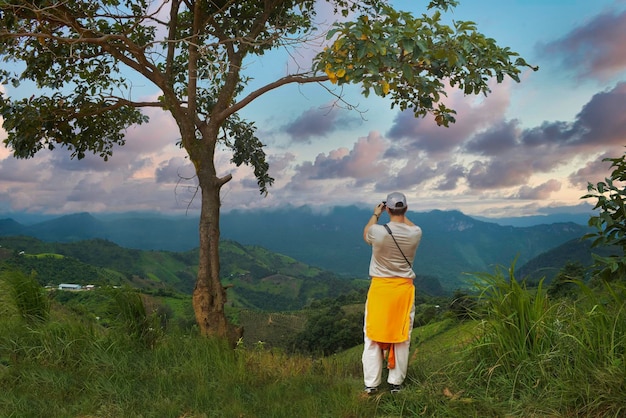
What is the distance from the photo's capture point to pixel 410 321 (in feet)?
22.4

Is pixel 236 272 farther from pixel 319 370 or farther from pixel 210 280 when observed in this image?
pixel 319 370

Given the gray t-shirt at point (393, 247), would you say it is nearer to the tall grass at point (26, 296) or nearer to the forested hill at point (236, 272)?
the tall grass at point (26, 296)

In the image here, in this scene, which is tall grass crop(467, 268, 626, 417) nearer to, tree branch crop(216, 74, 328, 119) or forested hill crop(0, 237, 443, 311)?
tree branch crop(216, 74, 328, 119)

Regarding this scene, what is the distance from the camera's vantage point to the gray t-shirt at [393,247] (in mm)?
6551

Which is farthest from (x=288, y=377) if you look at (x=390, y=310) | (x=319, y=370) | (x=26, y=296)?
(x=26, y=296)

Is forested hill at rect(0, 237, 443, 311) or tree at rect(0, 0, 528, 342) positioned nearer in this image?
tree at rect(0, 0, 528, 342)

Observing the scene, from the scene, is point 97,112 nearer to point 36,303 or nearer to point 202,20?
point 202,20

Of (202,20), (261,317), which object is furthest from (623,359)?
(261,317)

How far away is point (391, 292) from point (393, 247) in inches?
22.0

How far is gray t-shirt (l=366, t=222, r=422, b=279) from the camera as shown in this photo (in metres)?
6.55

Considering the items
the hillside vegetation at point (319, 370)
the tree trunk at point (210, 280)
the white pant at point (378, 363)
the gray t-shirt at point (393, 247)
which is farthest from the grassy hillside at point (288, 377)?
the tree trunk at point (210, 280)

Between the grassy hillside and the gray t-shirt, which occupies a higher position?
the gray t-shirt

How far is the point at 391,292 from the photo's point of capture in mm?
6672

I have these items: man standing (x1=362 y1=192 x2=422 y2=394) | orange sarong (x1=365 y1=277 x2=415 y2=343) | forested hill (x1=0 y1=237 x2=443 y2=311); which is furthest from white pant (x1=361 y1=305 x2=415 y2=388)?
forested hill (x1=0 y1=237 x2=443 y2=311)
